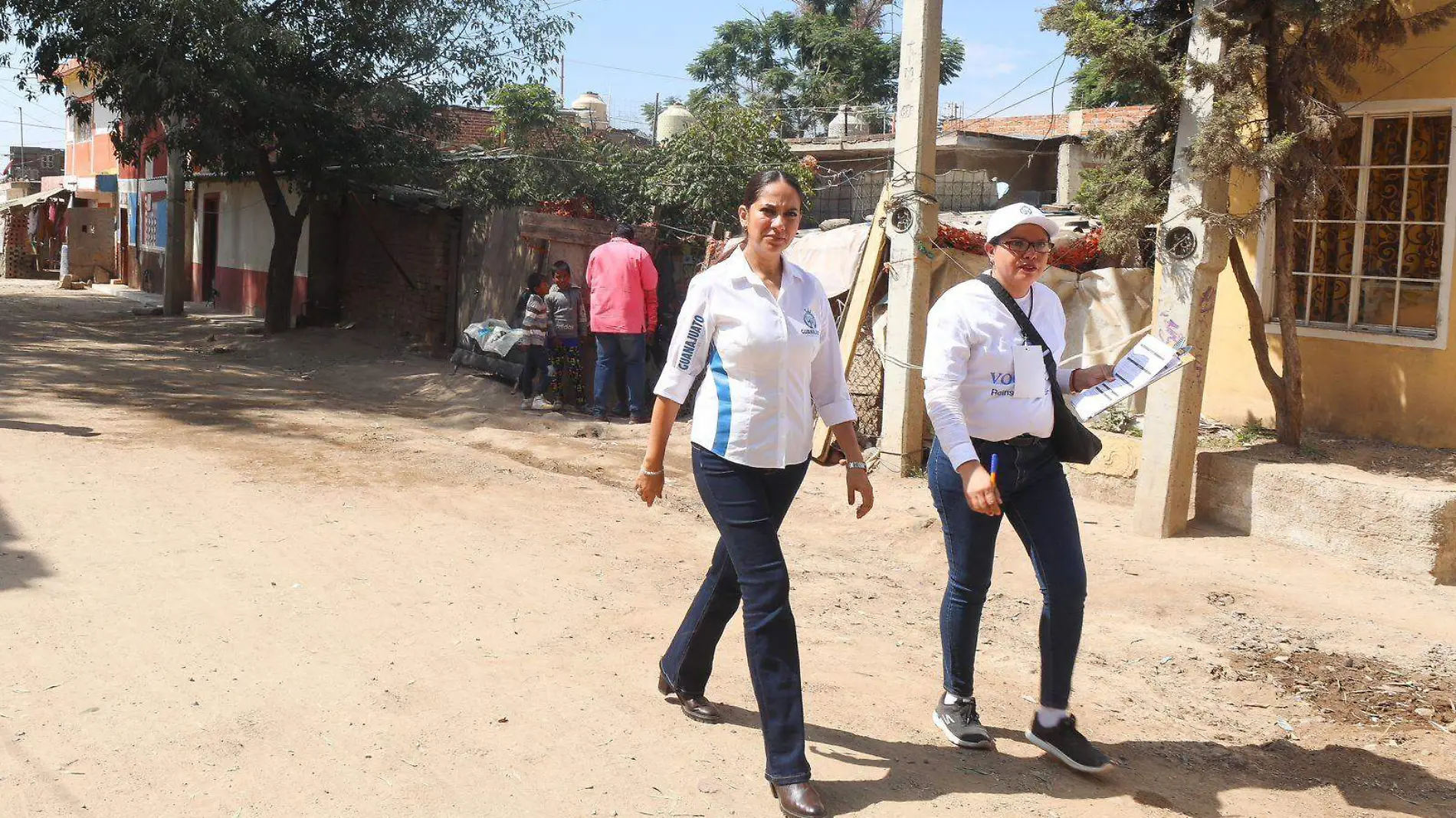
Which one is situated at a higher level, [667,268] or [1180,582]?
[667,268]

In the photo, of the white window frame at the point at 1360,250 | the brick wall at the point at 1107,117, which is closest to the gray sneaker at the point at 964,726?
the white window frame at the point at 1360,250

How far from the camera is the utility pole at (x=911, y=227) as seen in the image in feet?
27.4

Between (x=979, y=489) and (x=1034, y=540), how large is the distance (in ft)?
1.13

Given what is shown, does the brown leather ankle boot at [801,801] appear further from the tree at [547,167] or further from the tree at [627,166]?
the tree at [547,167]

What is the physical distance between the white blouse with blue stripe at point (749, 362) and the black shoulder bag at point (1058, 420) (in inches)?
23.7

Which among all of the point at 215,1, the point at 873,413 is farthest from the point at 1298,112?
the point at 215,1

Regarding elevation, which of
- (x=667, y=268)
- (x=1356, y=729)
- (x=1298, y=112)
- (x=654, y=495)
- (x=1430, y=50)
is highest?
(x=1430, y=50)

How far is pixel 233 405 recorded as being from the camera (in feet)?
36.4

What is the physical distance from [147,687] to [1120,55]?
603 centimetres

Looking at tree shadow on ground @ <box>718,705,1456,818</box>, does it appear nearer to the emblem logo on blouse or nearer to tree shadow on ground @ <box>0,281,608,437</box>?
the emblem logo on blouse

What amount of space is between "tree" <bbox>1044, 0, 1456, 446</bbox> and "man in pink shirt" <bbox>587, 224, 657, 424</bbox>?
4.50 m

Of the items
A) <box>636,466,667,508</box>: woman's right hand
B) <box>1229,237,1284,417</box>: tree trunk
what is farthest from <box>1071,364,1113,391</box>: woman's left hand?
<box>1229,237,1284,417</box>: tree trunk

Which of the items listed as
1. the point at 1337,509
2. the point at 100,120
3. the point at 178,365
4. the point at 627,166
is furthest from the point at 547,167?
the point at 100,120

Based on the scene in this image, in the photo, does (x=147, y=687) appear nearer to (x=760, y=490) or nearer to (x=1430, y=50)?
(x=760, y=490)
